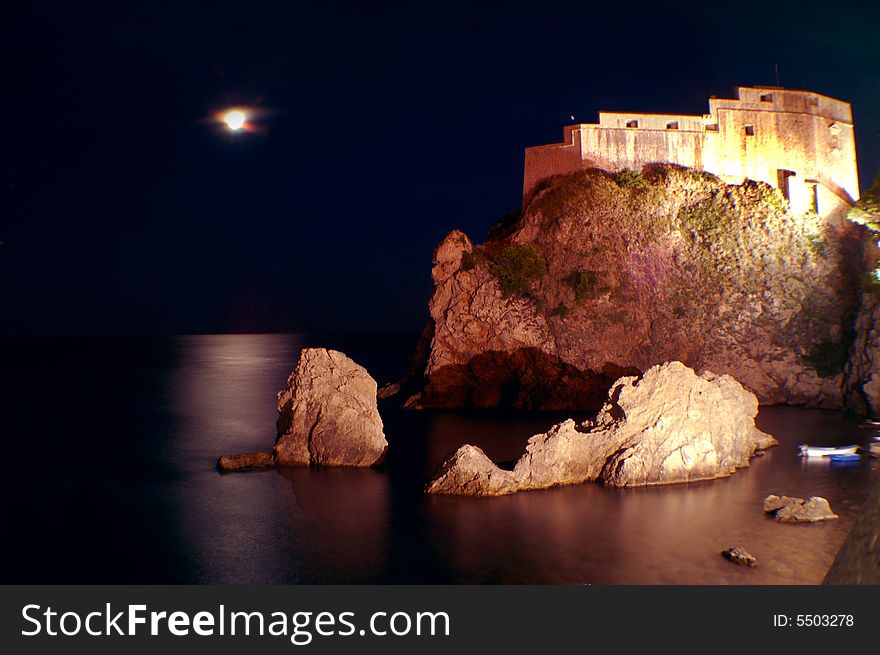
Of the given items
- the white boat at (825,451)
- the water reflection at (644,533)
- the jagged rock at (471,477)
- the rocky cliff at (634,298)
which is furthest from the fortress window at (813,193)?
the jagged rock at (471,477)

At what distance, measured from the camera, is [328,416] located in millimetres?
25688

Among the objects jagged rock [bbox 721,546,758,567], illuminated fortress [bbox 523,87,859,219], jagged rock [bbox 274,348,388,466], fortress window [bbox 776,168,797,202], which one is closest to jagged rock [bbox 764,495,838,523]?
jagged rock [bbox 721,546,758,567]

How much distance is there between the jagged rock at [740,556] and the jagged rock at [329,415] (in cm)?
1268

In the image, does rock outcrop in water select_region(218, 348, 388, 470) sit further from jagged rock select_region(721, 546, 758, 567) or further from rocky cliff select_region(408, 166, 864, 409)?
rocky cliff select_region(408, 166, 864, 409)

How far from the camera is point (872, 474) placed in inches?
976

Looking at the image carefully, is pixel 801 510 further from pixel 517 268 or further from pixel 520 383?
pixel 517 268

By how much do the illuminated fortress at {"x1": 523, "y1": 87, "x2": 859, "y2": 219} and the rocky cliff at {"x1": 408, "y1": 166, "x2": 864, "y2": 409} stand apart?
5.11 feet

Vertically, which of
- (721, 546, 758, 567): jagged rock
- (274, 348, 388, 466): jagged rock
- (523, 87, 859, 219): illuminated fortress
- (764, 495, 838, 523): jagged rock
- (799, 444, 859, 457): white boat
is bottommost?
(721, 546, 758, 567): jagged rock

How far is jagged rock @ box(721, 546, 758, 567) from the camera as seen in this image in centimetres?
1625

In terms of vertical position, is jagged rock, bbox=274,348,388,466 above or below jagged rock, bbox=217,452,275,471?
above

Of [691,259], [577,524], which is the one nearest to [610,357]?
[691,259]

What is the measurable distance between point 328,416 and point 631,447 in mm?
10257

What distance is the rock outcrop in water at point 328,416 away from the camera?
25.4 metres

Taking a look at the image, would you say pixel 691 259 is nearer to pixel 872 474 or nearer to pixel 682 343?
pixel 682 343
